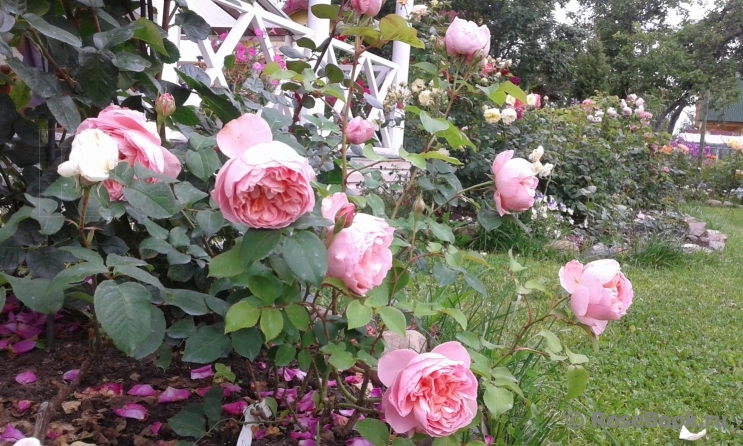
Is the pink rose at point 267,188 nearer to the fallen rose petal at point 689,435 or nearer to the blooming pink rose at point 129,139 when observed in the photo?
the blooming pink rose at point 129,139

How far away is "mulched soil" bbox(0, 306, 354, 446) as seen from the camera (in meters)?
1.04

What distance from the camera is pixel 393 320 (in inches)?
30.3

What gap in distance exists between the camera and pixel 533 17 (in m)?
15.6

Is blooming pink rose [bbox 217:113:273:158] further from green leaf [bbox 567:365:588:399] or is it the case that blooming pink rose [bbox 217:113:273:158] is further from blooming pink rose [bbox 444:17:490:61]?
green leaf [bbox 567:365:588:399]

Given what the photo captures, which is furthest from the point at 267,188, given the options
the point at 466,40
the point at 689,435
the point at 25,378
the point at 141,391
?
the point at 689,435

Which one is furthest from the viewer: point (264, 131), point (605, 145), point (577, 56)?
point (577, 56)

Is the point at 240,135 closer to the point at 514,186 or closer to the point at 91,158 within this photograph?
the point at 91,158


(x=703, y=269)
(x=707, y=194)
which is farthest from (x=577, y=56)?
(x=703, y=269)

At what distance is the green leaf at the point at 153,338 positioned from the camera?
789mm

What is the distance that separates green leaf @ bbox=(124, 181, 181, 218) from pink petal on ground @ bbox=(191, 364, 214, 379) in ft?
2.11

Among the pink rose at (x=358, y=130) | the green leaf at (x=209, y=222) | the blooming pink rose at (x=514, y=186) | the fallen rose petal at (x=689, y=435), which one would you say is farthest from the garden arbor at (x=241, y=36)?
the fallen rose petal at (x=689, y=435)

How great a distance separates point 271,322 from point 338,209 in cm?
17

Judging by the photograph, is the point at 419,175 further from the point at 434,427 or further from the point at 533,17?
the point at 533,17

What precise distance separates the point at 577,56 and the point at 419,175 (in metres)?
17.9
